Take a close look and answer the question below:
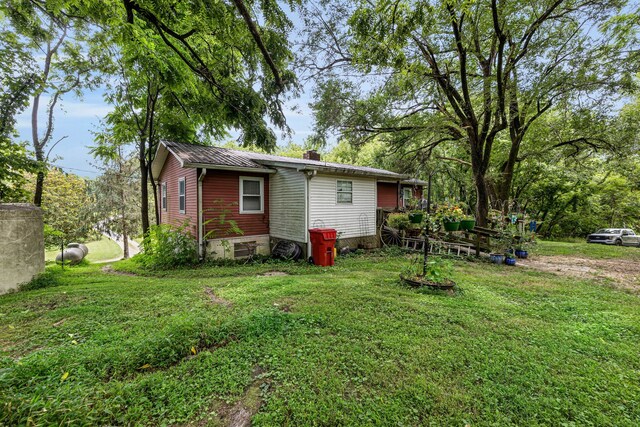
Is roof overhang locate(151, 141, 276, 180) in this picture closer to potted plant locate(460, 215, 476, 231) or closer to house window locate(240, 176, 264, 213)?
house window locate(240, 176, 264, 213)

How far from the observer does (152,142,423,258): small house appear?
332 inches

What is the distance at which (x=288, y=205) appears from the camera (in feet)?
29.6

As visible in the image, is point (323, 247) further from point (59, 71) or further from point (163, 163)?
point (59, 71)

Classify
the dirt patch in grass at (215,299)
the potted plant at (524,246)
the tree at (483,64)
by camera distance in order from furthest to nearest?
the potted plant at (524,246)
the tree at (483,64)
the dirt patch in grass at (215,299)

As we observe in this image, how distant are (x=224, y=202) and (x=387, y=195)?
865cm

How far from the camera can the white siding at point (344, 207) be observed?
888 cm

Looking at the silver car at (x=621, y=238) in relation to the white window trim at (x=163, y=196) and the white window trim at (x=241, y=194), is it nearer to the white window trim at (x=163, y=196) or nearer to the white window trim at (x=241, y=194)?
the white window trim at (x=241, y=194)

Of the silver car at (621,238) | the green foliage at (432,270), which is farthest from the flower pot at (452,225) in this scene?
the silver car at (621,238)

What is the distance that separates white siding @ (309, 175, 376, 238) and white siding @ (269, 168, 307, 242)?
34 cm

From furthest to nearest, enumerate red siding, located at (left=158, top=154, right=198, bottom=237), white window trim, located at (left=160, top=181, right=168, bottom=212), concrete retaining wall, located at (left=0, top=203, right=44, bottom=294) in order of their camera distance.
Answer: white window trim, located at (left=160, top=181, right=168, bottom=212)
red siding, located at (left=158, top=154, right=198, bottom=237)
concrete retaining wall, located at (left=0, top=203, right=44, bottom=294)

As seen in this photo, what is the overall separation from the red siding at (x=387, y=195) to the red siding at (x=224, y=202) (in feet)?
21.8

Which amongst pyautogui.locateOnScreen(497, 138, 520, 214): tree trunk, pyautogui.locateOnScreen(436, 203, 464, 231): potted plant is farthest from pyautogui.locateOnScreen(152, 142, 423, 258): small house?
pyautogui.locateOnScreen(497, 138, 520, 214): tree trunk

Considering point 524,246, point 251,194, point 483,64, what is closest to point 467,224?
point 524,246

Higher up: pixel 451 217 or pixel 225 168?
pixel 225 168
